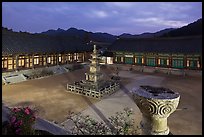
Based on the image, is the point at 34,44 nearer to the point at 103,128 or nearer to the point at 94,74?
the point at 94,74

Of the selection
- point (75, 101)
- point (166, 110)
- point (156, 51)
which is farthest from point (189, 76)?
point (166, 110)

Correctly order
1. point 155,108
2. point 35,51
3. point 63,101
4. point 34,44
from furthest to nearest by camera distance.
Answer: point 34,44 < point 35,51 < point 63,101 < point 155,108

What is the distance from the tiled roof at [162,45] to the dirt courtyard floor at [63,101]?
8.36 meters

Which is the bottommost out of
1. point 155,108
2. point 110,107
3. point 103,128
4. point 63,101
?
point 110,107

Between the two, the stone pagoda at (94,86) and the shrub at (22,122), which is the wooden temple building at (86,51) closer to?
the stone pagoda at (94,86)

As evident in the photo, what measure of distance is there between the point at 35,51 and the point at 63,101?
14.9m

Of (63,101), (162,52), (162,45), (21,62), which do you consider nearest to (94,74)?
(63,101)

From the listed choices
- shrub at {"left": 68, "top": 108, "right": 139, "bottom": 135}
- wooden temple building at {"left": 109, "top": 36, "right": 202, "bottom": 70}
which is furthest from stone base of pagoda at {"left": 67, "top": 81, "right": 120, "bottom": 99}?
wooden temple building at {"left": 109, "top": 36, "right": 202, "bottom": 70}

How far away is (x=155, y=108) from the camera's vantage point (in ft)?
11.5

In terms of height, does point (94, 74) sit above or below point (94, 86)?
above

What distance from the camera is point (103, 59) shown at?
1609 inches

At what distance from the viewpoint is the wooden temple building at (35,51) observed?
84.8 feet

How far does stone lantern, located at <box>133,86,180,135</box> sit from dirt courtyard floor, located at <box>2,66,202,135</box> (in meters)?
5.90

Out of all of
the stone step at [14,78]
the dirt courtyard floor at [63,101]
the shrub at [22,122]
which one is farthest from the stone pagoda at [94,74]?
the shrub at [22,122]
